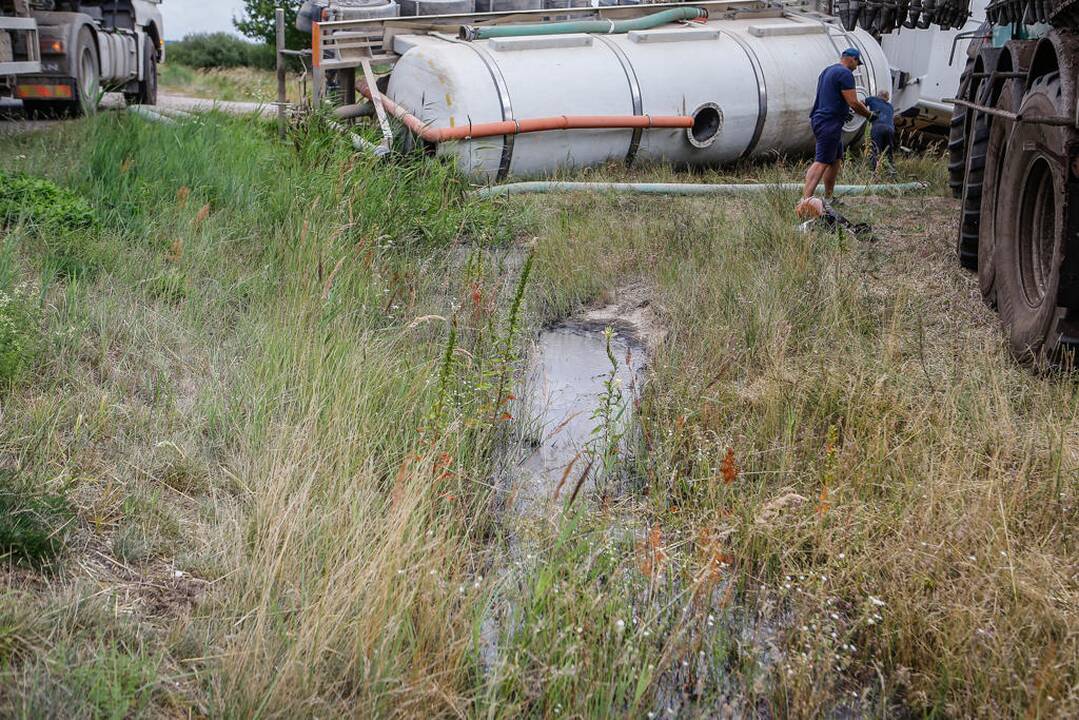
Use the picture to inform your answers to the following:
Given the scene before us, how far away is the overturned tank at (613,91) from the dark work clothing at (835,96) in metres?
1.90

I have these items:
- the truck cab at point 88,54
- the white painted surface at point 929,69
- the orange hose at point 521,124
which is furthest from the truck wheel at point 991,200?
the truck cab at point 88,54

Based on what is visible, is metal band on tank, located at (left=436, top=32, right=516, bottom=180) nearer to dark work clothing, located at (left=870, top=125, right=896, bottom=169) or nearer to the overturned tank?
the overturned tank

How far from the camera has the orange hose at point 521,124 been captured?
9.84 m

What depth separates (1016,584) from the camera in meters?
3.10

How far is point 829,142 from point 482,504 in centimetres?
637

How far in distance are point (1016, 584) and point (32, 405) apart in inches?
137

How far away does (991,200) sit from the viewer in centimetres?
613

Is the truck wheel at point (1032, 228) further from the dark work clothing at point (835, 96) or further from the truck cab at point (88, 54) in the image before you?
the truck cab at point (88, 54)

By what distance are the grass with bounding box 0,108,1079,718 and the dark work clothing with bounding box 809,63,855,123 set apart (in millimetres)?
2983

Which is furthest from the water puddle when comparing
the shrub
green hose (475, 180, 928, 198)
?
the shrub

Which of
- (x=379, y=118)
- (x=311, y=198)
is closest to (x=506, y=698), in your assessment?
(x=311, y=198)

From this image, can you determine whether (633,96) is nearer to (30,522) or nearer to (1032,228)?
(1032,228)

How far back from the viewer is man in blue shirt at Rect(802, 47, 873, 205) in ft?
30.0

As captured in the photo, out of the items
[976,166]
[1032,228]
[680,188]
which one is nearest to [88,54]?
[680,188]
